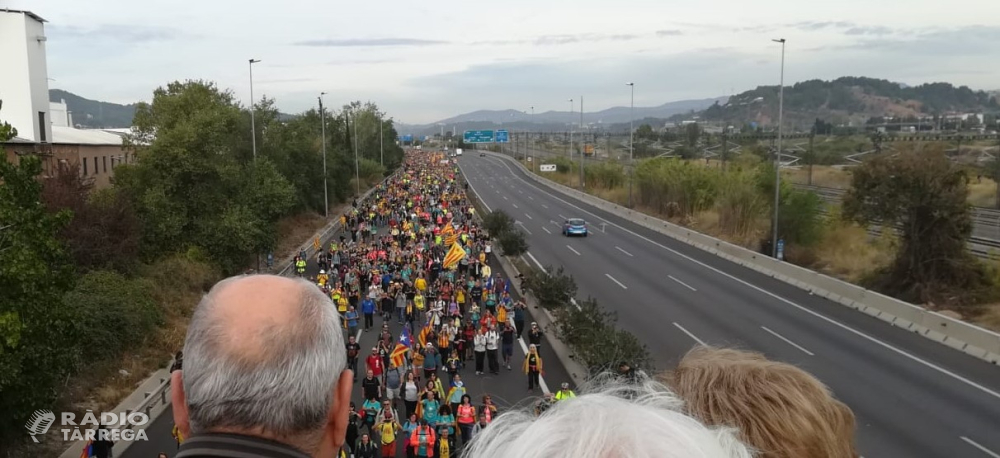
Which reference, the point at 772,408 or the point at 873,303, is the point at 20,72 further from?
the point at 772,408

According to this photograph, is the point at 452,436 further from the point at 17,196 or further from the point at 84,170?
the point at 84,170

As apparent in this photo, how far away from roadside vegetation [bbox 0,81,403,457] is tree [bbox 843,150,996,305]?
78.9 feet

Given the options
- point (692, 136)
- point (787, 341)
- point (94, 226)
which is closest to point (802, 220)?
point (787, 341)

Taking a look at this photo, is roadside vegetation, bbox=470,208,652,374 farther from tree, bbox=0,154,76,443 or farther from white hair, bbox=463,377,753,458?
tree, bbox=0,154,76,443

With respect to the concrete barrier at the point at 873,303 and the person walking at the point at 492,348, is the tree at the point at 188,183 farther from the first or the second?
the concrete barrier at the point at 873,303

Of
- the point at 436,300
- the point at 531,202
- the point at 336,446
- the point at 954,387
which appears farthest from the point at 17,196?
the point at 531,202

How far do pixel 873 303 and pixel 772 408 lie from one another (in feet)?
83.7

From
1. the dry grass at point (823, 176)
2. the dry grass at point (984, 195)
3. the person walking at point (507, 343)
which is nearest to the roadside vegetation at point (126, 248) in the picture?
the person walking at point (507, 343)

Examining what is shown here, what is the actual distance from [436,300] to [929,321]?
1420 centimetres

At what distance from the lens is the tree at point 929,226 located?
2553cm

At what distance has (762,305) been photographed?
2577 centimetres

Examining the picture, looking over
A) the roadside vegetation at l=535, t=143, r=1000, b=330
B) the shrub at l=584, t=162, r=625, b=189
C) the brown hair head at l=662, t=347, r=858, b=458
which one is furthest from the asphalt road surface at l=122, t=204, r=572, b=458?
the shrub at l=584, t=162, r=625, b=189

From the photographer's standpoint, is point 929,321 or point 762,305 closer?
point 929,321

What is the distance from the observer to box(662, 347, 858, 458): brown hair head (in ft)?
6.20
